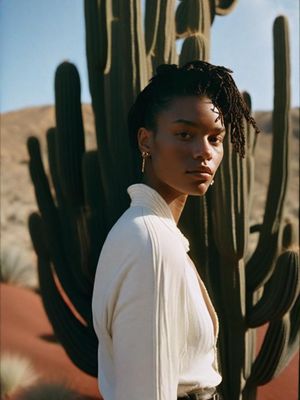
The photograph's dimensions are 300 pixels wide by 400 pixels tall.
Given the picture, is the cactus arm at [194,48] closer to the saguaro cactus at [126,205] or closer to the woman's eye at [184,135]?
the saguaro cactus at [126,205]

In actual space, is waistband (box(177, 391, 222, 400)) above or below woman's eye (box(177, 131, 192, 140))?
below

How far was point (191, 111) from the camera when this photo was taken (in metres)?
1.95

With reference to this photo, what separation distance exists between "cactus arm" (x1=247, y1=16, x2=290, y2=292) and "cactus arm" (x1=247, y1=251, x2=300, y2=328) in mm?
179

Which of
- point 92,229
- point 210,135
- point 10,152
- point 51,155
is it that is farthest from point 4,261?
point 10,152

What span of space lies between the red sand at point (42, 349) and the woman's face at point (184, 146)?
710 cm

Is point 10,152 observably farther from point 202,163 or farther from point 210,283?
point 202,163

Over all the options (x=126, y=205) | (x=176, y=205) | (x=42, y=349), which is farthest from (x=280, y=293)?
(x=42, y=349)

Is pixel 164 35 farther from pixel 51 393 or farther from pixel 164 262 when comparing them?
pixel 51 393

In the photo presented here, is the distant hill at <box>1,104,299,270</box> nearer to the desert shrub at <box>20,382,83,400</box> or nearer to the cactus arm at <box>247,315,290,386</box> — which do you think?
the desert shrub at <box>20,382,83,400</box>

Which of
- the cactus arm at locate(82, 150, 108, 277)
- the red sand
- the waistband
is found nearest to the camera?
the waistband

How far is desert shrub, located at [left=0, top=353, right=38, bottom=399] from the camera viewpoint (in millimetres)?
9375

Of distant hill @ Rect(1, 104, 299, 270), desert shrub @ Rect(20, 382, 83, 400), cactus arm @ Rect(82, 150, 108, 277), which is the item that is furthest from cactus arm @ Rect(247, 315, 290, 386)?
distant hill @ Rect(1, 104, 299, 270)

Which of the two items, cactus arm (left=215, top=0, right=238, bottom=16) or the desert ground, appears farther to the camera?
the desert ground

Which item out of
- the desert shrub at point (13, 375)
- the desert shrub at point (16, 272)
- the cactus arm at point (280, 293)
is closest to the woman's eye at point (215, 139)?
the cactus arm at point (280, 293)
